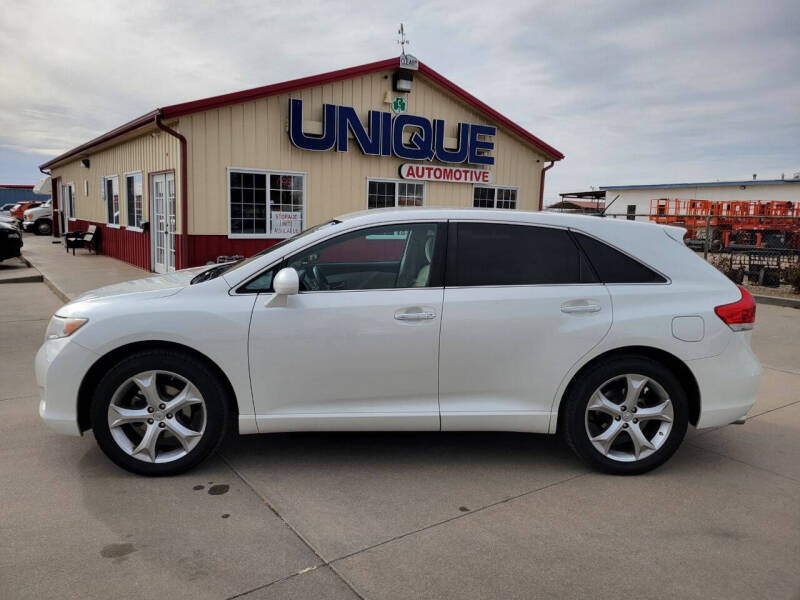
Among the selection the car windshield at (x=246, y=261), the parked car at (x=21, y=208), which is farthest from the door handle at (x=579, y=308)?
the parked car at (x=21, y=208)

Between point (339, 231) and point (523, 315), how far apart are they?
1230 mm

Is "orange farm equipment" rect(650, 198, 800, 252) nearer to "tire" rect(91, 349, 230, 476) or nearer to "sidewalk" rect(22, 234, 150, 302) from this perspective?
"sidewalk" rect(22, 234, 150, 302)

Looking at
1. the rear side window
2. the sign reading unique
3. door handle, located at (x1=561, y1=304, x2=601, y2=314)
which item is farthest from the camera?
A: the sign reading unique

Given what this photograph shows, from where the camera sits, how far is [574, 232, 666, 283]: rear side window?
3828mm

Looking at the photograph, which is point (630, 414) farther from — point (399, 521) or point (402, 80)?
point (402, 80)

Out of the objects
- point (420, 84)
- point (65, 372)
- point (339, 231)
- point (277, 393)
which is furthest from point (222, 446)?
point (420, 84)

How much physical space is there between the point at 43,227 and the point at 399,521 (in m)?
32.7

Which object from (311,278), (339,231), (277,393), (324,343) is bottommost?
(277,393)

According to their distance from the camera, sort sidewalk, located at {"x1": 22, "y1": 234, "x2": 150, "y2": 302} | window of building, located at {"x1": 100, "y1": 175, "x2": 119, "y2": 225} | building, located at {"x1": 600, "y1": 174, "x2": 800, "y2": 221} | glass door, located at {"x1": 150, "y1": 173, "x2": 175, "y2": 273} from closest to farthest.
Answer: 1. sidewalk, located at {"x1": 22, "y1": 234, "x2": 150, "y2": 302}
2. glass door, located at {"x1": 150, "y1": 173, "x2": 175, "y2": 273}
3. window of building, located at {"x1": 100, "y1": 175, "x2": 119, "y2": 225}
4. building, located at {"x1": 600, "y1": 174, "x2": 800, "y2": 221}

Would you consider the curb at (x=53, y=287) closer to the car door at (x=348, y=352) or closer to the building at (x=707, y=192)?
the car door at (x=348, y=352)

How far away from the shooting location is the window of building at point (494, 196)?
16188 mm

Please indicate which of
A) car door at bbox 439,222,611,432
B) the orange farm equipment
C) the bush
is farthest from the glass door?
the orange farm equipment

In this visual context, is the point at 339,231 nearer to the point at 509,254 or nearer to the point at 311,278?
the point at 311,278

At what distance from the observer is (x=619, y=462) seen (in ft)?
12.5
